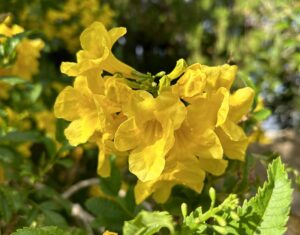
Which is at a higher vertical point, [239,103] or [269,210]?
[239,103]

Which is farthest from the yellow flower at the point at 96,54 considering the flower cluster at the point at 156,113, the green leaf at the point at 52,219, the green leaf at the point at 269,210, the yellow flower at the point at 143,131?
the green leaf at the point at 52,219

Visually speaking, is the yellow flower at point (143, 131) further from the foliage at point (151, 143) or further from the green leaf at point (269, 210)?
the green leaf at point (269, 210)

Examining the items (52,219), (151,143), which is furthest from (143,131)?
(52,219)

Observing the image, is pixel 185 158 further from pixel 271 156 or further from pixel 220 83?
pixel 271 156

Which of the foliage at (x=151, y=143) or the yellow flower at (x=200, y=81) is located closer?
the foliage at (x=151, y=143)

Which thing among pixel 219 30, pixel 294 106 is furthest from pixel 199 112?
pixel 219 30

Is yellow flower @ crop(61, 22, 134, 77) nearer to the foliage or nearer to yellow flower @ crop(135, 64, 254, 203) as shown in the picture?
the foliage

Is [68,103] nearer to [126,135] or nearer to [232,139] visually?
[126,135]
